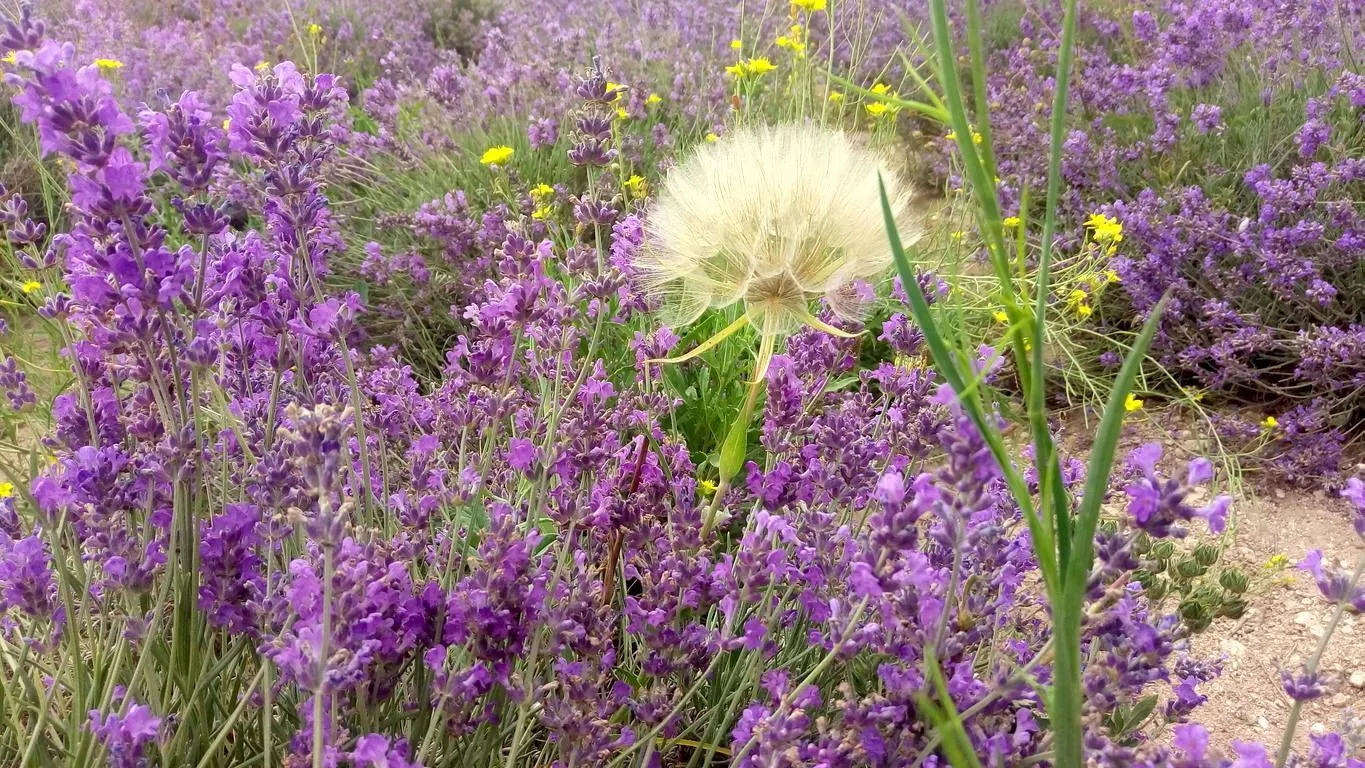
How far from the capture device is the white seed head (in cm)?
167

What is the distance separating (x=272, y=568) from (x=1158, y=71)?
427 cm


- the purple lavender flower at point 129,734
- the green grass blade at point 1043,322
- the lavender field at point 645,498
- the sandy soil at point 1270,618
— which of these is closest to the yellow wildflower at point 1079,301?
the lavender field at point 645,498

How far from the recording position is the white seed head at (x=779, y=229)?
5.48 ft

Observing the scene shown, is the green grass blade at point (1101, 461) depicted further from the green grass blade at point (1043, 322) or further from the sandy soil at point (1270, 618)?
the sandy soil at point (1270, 618)

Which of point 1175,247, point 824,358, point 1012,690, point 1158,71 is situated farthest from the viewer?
point 1158,71

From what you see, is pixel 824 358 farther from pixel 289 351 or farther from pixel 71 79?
pixel 71 79

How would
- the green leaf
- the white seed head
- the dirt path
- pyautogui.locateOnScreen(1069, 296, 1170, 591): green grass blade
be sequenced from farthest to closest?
the dirt path < the white seed head < the green leaf < pyautogui.locateOnScreen(1069, 296, 1170, 591): green grass blade

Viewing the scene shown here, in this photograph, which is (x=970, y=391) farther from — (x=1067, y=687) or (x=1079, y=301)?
(x=1079, y=301)

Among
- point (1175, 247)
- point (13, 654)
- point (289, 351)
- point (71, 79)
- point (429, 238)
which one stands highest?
point (1175, 247)

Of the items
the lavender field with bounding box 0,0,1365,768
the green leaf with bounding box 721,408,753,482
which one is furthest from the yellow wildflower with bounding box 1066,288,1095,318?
the green leaf with bounding box 721,408,753,482

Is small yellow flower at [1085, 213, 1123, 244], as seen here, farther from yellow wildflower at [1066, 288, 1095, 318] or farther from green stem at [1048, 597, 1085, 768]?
green stem at [1048, 597, 1085, 768]

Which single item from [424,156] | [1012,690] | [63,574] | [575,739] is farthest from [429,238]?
[1012,690]

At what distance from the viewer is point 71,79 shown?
45.7 inches

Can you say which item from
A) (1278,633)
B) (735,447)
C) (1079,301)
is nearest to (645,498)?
(735,447)
